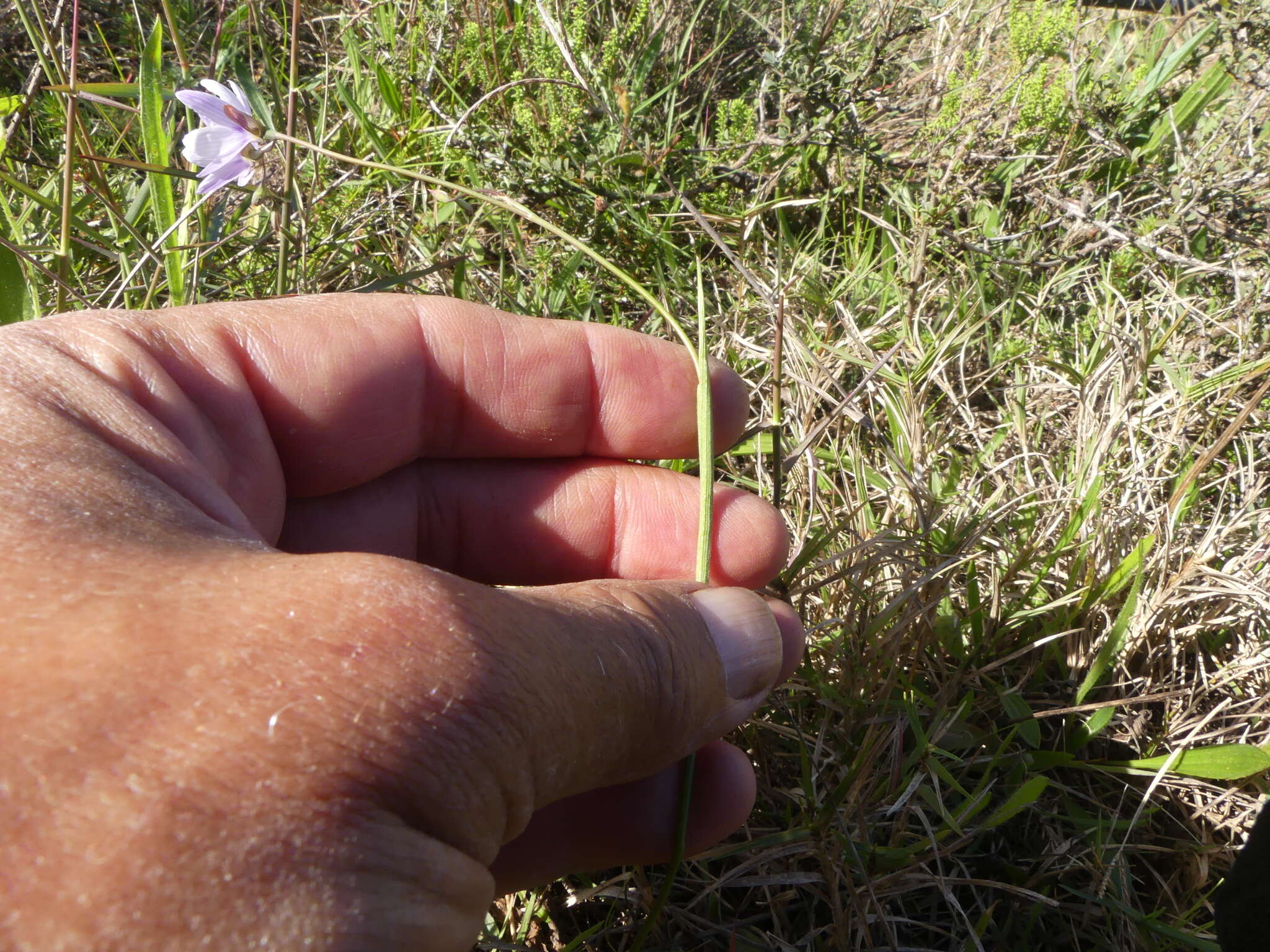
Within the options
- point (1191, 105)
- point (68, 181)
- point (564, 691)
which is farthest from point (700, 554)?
point (1191, 105)

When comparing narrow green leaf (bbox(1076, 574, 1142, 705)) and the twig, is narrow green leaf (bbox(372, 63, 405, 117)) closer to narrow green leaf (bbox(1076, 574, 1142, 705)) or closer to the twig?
the twig

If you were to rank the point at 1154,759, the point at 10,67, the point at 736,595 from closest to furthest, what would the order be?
the point at 736,595, the point at 1154,759, the point at 10,67

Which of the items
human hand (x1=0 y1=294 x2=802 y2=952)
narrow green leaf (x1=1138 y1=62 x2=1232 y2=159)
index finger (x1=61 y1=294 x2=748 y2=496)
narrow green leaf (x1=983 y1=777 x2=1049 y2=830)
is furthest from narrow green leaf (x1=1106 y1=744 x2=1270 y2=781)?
narrow green leaf (x1=1138 y1=62 x2=1232 y2=159)

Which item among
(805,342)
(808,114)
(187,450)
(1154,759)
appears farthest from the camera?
(808,114)

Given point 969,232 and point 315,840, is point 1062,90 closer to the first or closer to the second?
point 969,232

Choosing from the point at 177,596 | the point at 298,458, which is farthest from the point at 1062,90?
the point at 177,596

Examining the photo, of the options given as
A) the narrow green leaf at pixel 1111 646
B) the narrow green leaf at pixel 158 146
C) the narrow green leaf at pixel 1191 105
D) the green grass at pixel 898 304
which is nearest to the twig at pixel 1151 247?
the green grass at pixel 898 304

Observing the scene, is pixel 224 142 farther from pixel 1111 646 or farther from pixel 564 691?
pixel 1111 646
